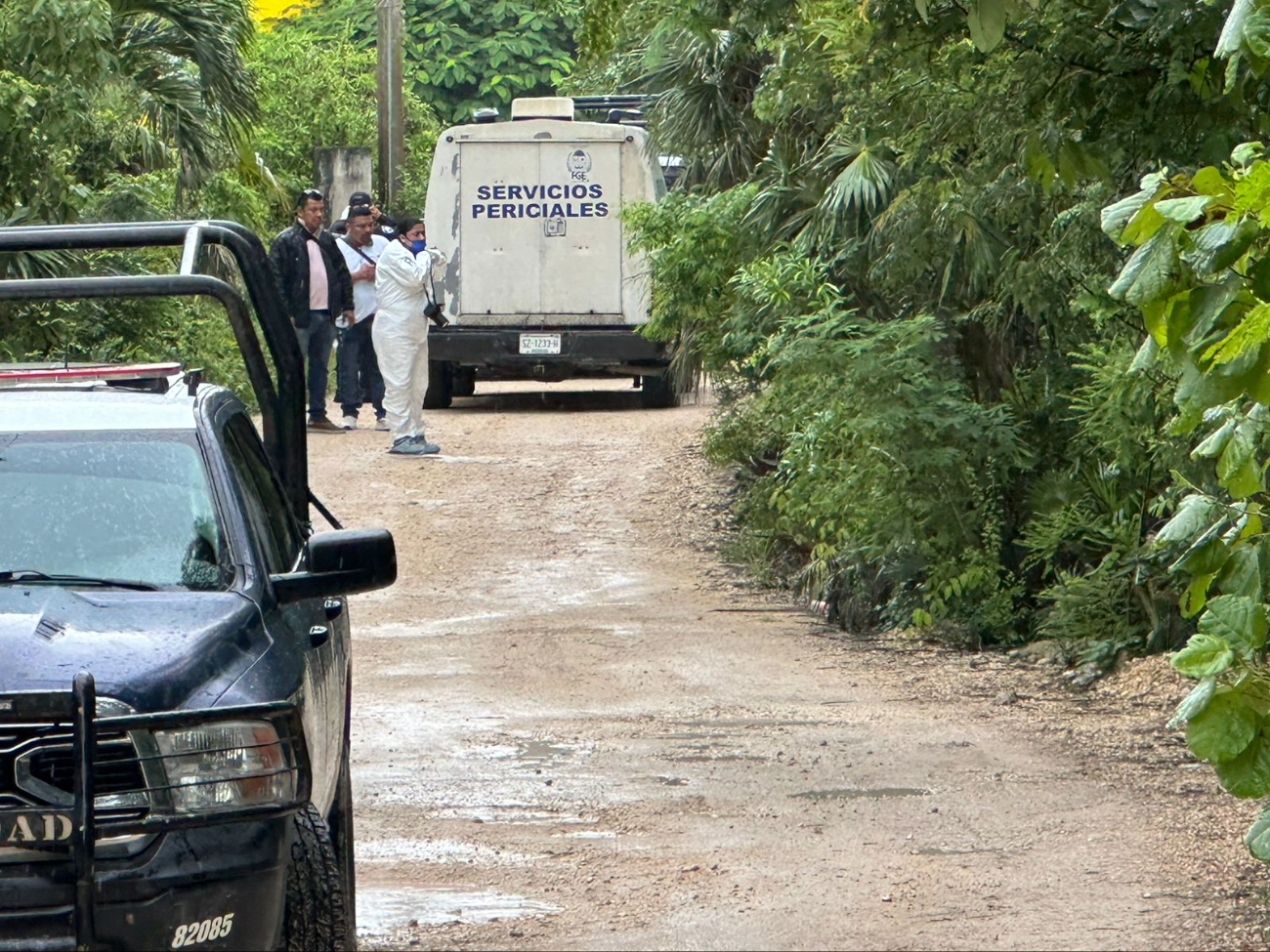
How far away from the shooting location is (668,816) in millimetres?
6789

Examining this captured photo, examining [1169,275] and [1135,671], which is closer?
[1169,275]

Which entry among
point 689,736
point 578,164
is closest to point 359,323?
point 578,164

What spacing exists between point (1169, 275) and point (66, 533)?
249 cm

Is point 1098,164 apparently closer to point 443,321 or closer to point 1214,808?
point 1214,808

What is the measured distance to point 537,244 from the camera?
19.5 m

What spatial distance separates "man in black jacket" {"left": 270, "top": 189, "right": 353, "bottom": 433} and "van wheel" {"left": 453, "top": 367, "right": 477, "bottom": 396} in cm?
390

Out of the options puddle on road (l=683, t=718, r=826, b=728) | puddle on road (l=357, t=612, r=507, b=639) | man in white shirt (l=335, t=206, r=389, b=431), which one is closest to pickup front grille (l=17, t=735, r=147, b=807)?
puddle on road (l=683, t=718, r=826, b=728)

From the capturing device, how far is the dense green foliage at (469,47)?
137 feet

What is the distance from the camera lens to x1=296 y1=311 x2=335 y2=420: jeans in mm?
16969

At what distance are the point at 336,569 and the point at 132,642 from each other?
642 mm

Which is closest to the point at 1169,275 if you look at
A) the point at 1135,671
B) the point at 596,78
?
the point at 1135,671

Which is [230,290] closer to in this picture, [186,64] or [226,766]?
[226,766]

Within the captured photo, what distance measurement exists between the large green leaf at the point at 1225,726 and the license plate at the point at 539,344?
15538 mm

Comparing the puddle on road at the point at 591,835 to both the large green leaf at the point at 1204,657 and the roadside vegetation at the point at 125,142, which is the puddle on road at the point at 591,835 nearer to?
the large green leaf at the point at 1204,657
